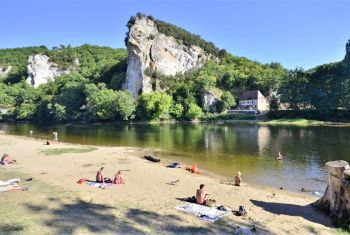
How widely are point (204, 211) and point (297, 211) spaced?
5.86 meters

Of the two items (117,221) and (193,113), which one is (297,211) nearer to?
(117,221)

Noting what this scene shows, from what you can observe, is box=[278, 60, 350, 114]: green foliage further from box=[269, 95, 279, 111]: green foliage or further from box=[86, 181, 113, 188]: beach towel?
box=[86, 181, 113, 188]: beach towel

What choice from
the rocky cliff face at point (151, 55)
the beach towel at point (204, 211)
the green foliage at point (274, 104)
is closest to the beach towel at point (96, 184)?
the beach towel at point (204, 211)

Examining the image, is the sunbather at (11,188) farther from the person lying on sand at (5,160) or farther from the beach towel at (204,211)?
the person lying on sand at (5,160)

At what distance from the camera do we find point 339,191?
1786cm

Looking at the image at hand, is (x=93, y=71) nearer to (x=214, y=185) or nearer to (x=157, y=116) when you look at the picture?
(x=157, y=116)

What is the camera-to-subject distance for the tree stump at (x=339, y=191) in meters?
17.3

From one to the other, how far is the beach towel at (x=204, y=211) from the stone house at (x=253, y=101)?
386 feet

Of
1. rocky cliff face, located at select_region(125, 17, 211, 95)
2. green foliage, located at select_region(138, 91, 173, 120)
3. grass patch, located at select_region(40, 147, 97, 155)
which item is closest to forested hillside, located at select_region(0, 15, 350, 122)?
green foliage, located at select_region(138, 91, 173, 120)

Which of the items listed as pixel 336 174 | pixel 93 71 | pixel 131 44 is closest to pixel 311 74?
pixel 131 44

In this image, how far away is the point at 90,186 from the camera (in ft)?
78.8

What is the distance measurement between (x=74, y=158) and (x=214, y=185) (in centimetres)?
1852

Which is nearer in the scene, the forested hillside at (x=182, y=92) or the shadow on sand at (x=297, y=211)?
the shadow on sand at (x=297, y=211)

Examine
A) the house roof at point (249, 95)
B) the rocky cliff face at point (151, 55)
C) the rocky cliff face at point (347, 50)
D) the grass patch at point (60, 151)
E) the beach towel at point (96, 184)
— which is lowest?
the beach towel at point (96, 184)
